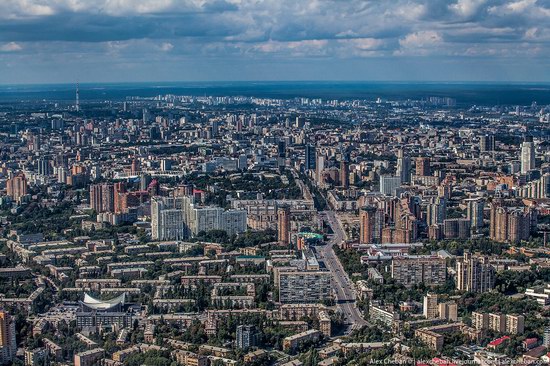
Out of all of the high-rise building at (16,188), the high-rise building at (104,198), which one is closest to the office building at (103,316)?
the high-rise building at (104,198)

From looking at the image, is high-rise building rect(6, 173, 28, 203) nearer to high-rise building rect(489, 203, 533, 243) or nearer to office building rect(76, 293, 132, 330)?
office building rect(76, 293, 132, 330)

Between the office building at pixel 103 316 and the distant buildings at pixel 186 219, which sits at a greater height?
the distant buildings at pixel 186 219

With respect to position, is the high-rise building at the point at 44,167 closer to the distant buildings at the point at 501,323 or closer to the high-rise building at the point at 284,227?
the high-rise building at the point at 284,227

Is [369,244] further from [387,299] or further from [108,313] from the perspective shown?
[108,313]

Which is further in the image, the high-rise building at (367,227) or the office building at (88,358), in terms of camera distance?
the high-rise building at (367,227)

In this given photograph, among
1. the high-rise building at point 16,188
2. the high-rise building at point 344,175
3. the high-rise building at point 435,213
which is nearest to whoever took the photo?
the high-rise building at point 435,213

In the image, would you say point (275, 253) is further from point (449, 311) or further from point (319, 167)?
point (319, 167)

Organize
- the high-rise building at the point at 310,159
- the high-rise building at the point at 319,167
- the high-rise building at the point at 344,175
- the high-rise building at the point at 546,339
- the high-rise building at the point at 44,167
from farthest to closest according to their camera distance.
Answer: the high-rise building at the point at 310,159, the high-rise building at the point at 44,167, the high-rise building at the point at 319,167, the high-rise building at the point at 344,175, the high-rise building at the point at 546,339

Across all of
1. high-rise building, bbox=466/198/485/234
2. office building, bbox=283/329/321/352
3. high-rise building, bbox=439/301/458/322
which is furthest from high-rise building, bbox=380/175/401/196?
office building, bbox=283/329/321/352
